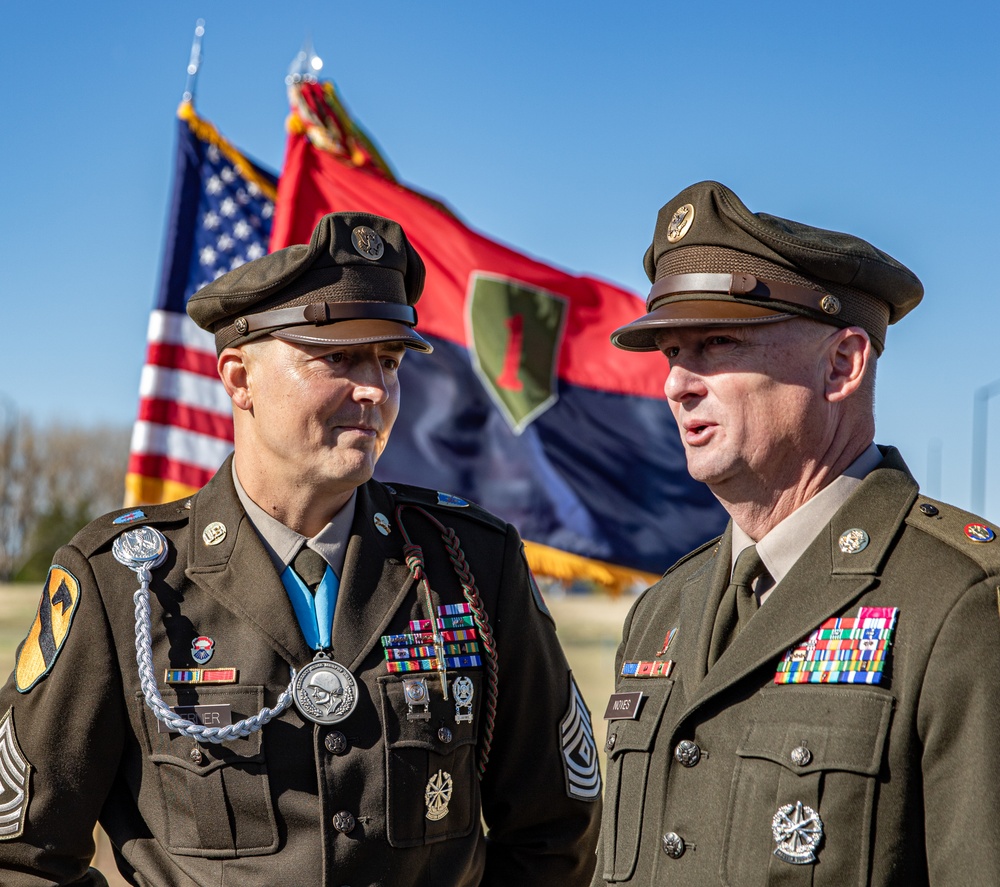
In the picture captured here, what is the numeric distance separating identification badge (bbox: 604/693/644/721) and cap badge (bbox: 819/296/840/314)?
956 mm

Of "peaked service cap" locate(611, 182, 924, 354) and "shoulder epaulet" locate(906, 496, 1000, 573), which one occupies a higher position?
"peaked service cap" locate(611, 182, 924, 354)

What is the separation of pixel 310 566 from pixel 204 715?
1.69 ft

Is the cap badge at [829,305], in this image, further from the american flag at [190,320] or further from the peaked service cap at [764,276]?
the american flag at [190,320]

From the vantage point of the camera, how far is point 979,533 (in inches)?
92.1

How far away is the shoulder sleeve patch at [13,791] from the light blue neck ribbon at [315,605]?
820 millimetres

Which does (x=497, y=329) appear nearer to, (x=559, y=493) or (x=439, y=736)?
(x=559, y=493)

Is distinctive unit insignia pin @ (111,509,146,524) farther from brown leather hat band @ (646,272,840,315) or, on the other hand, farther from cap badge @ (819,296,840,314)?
cap badge @ (819,296,840,314)

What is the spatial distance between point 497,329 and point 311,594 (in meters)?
4.27

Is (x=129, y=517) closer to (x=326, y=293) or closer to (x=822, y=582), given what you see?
(x=326, y=293)

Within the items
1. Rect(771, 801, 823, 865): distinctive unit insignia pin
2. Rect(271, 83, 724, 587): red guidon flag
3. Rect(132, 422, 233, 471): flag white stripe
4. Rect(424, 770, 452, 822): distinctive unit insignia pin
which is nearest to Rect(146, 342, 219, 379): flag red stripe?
Rect(132, 422, 233, 471): flag white stripe

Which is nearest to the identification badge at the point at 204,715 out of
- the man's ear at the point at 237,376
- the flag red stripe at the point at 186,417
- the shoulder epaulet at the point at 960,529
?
the man's ear at the point at 237,376

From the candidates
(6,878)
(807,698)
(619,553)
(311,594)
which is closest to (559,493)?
(619,553)

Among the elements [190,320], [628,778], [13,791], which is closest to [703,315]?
[628,778]

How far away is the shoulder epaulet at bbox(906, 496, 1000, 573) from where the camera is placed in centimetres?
226
